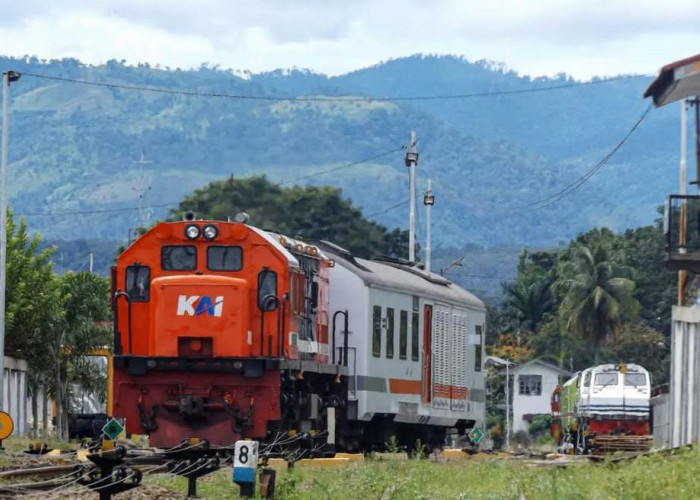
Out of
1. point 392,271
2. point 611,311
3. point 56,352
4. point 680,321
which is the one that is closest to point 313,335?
point 392,271

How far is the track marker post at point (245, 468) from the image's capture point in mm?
18047

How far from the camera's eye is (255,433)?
23.9 metres

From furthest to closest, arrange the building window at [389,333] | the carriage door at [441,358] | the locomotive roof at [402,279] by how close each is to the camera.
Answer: the carriage door at [441,358]
the building window at [389,333]
the locomotive roof at [402,279]

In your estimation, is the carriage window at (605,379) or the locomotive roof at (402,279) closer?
the locomotive roof at (402,279)

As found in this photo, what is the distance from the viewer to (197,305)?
79.8 feet

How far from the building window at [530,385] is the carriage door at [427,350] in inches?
3442

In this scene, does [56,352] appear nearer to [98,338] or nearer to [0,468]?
[98,338]

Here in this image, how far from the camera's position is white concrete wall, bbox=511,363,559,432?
116750mm

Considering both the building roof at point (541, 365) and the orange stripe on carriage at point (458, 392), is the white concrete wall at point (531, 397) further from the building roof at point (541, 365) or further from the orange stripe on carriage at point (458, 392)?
the orange stripe on carriage at point (458, 392)

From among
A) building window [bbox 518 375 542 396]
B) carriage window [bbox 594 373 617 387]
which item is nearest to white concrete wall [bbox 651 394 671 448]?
carriage window [bbox 594 373 617 387]

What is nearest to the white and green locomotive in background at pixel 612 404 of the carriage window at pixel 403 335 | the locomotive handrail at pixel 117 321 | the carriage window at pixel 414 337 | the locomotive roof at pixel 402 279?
the locomotive roof at pixel 402 279

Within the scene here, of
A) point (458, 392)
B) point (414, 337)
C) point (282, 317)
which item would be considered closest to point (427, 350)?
point (414, 337)

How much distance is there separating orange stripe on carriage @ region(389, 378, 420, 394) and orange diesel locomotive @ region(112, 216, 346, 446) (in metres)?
4.54

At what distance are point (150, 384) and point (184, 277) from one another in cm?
167
